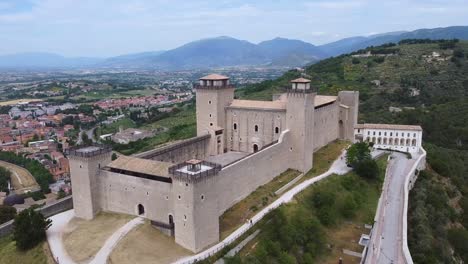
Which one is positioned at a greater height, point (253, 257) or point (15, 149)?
point (253, 257)

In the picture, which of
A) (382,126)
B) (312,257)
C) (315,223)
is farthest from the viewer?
(382,126)

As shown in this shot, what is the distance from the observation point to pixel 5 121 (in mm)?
122375

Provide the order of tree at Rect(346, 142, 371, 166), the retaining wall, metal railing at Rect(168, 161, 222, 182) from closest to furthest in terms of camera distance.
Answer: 1. metal railing at Rect(168, 161, 222, 182)
2. the retaining wall
3. tree at Rect(346, 142, 371, 166)

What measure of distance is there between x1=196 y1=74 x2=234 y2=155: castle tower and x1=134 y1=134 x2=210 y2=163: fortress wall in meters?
1.16

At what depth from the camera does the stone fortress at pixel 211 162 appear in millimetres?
27219

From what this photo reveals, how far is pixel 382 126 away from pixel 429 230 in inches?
761

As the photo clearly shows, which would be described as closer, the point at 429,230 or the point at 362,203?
the point at 429,230

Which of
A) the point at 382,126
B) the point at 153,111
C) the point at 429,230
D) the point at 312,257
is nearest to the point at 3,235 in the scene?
the point at 312,257

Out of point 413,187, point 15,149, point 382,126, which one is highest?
point 382,126

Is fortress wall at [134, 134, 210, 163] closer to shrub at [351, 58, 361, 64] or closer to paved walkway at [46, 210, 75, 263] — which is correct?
paved walkway at [46, 210, 75, 263]


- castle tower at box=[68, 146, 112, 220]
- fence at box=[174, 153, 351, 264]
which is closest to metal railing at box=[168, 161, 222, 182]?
fence at box=[174, 153, 351, 264]

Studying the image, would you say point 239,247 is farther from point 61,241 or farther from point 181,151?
point 181,151

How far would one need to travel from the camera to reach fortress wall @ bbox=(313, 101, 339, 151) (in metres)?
44.7

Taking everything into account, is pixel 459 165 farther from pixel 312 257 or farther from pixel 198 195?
pixel 198 195
